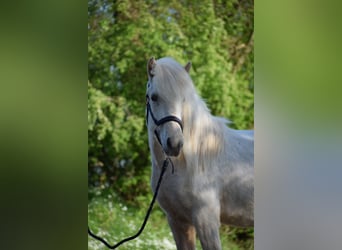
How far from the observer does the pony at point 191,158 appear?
3.62 metres

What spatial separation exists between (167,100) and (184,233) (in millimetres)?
839

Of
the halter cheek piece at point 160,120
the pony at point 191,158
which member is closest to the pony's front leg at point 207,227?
the pony at point 191,158

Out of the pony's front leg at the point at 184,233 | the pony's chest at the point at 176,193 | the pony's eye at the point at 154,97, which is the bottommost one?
the pony's front leg at the point at 184,233

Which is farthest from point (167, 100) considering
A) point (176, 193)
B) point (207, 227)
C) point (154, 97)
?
point (207, 227)

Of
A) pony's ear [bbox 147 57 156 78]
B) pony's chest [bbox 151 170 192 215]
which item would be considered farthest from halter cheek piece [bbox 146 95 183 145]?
pony's chest [bbox 151 170 192 215]

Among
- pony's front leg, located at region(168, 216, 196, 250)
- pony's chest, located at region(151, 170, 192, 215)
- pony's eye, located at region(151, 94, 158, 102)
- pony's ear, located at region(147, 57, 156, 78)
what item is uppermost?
pony's ear, located at region(147, 57, 156, 78)

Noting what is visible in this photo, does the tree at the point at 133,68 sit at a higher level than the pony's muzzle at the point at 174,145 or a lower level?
higher

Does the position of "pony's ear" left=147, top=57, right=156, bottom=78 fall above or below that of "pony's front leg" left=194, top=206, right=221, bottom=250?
above

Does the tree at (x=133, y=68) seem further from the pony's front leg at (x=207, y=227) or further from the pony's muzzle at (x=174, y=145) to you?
the pony's front leg at (x=207, y=227)

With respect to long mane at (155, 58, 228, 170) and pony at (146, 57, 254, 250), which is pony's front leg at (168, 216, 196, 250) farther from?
long mane at (155, 58, 228, 170)

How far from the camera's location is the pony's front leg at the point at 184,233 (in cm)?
366

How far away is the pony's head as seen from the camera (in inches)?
142
